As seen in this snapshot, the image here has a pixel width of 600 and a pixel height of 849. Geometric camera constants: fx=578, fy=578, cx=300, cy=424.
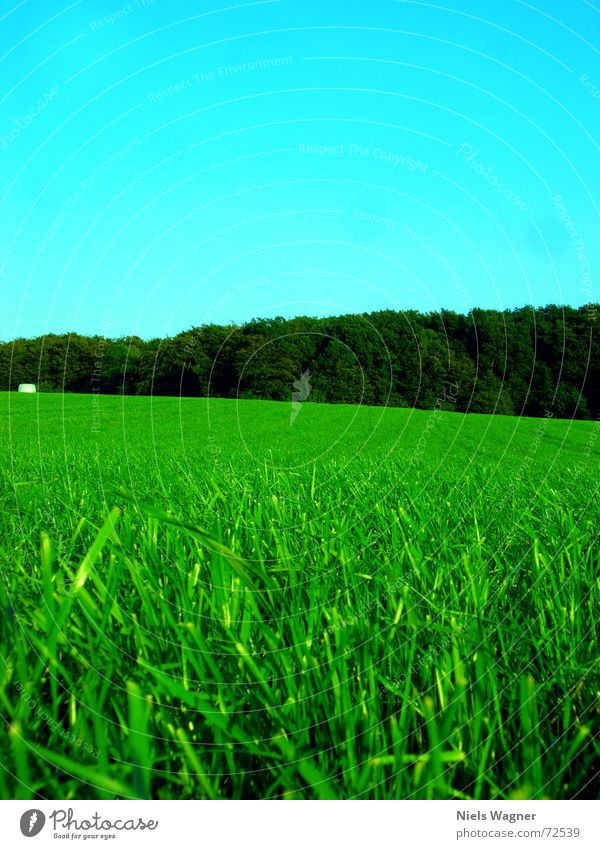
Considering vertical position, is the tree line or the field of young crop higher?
the tree line

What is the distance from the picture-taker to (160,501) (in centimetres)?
283

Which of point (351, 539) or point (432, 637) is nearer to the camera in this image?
point (432, 637)

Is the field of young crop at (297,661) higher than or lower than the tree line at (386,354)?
lower

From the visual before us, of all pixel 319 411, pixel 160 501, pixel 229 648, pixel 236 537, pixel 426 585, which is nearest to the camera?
pixel 229 648

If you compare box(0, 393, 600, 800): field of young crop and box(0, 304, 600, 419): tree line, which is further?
box(0, 304, 600, 419): tree line

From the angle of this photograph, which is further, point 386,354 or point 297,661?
point 386,354

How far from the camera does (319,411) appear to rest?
18.7 metres

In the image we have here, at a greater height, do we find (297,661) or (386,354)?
(386,354)

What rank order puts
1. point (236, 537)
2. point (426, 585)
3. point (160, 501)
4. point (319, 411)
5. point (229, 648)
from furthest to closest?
1. point (319, 411)
2. point (160, 501)
3. point (236, 537)
4. point (426, 585)
5. point (229, 648)

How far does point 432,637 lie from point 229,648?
482mm

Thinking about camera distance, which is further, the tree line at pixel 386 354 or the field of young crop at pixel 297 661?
the tree line at pixel 386 354
